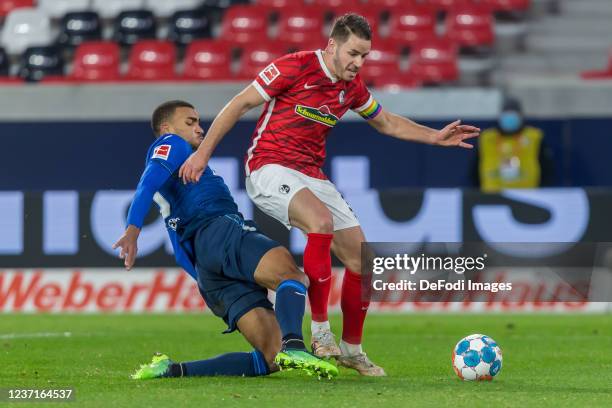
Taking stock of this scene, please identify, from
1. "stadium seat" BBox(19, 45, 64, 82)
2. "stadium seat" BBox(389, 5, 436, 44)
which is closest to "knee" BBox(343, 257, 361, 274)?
"stadium seat" BBox(389, 5, 436, 44)

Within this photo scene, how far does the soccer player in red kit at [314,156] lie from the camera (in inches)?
290

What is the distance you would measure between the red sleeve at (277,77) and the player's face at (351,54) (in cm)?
24

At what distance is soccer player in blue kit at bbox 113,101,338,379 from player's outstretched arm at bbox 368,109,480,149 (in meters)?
1.09

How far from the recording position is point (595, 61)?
16734mm

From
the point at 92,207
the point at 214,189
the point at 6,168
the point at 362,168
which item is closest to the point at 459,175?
the point at 362,168

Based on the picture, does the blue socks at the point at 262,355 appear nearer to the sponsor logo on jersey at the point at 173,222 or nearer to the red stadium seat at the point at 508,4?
the sponsor logo on jersey at the point at 173,222

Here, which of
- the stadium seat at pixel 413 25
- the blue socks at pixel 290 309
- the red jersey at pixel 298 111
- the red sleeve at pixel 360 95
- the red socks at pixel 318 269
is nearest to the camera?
the blue socks at pixel 290 309

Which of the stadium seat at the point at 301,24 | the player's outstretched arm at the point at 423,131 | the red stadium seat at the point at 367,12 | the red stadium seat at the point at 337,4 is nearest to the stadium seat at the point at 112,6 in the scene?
the stadium seat at the point at 301,24

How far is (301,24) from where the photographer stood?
17062 millimetres

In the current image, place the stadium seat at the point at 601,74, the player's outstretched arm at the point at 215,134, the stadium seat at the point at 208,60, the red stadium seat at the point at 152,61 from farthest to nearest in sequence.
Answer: the red stadium seat at the point at 152,61
the stadium seat at the point at 208,60
the stadium seat at the point at 601,74
the player's outstretched arm at the point at 215,134

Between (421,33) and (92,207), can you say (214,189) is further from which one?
(421,33)

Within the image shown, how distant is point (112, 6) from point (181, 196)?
1097 cm

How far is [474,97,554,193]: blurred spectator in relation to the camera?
1406 centimetres

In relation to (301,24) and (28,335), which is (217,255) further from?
(301,24)
